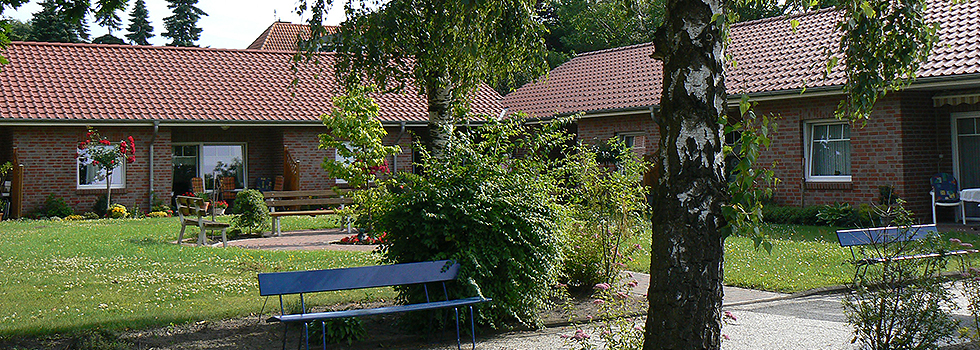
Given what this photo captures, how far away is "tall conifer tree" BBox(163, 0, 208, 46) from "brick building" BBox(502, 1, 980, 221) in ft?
123

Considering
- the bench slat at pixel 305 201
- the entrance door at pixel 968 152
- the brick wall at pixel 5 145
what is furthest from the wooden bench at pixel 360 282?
the brick wall at pixel 5 145

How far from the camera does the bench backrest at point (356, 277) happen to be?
→ 5883mm

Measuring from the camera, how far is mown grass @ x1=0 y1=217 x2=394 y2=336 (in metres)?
7.44

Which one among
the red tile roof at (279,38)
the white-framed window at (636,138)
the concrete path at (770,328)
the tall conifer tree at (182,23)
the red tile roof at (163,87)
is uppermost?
the tall conifer tree at (182,23)

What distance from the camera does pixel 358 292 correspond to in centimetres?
876

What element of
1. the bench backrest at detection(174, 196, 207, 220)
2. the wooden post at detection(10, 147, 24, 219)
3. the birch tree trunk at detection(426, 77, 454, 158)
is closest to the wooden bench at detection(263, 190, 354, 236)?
the bench backrest at detection(174, 196, 207, 220)

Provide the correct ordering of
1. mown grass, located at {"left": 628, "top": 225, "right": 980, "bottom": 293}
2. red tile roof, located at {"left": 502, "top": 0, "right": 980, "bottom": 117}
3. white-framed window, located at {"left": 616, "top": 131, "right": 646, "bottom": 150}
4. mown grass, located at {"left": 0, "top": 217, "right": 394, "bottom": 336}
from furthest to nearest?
white-framed window, located at {"left": 616, "top": 131, "right": 646, "bottom": 150} → red tile roof, located at {"left": 502, "top": 0, "right": 980, "bottom": 117} → mown grass, located at {"left": 628, "top": 225, "right": 980, "bottom": 293} → mown grass, located at {"left": 0, "top": 217, "right": 394, "bottom": 336}

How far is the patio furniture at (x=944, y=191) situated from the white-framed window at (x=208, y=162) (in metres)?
17.8

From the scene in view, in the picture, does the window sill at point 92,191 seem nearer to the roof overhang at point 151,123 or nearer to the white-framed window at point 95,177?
the white-framed window at point 95,177

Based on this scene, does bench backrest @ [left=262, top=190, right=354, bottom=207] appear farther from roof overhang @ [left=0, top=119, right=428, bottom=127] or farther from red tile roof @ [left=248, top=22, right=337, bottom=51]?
red tile roof @ [left=248, top=22, right=337, bottom=51]

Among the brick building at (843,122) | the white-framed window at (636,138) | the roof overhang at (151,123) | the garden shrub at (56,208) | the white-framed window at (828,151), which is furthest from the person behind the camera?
the white-framed window at (636,138)

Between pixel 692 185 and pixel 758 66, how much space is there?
16273 mm

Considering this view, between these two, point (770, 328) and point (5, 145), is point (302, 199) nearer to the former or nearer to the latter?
point (5, 145)

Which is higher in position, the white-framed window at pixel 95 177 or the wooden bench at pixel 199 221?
the white-framed window at pixel 95 177
